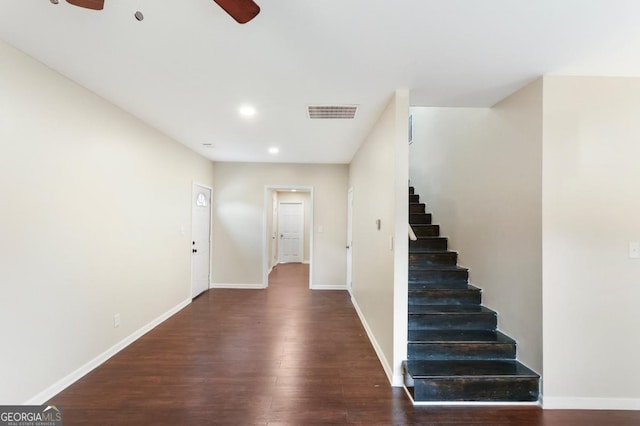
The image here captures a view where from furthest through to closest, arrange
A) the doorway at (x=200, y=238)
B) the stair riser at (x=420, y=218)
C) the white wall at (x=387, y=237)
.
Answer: the doorway at (x=200, y=238)
the stair riser at (x=420, y=218)
the white wall at (x=387, y=237)

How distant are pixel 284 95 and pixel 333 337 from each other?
2.72 m

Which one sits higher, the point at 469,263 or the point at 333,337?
the point at 469,263

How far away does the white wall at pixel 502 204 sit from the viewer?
225cm

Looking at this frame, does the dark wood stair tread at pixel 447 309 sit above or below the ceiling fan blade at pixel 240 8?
below

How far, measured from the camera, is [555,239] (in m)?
2.16

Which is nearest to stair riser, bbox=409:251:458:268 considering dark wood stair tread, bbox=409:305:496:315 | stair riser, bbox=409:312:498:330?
dark wood stair tread, bbox=409:305:496:315

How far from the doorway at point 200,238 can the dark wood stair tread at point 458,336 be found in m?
3.80

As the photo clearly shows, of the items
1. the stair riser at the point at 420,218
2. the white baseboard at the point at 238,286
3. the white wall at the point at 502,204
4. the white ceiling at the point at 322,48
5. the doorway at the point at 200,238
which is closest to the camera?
the white ceiling at the point at 322,48

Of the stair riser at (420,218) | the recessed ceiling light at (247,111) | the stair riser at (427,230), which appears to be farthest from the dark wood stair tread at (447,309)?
the recessed ceiling light at (247,111)

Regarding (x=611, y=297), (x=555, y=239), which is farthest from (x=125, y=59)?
(x=611, y=297)

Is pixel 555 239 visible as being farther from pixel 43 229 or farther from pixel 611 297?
pixel 43 229

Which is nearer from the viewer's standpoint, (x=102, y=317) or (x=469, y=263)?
(x=102, y=317)

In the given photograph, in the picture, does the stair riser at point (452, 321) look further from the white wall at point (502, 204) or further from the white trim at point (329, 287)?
the white trim at point (329, 287)

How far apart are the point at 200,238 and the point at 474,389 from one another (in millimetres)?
4575
